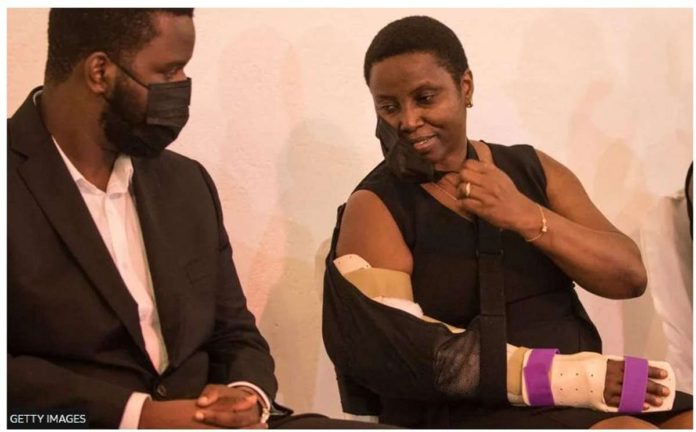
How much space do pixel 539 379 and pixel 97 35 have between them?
983mm

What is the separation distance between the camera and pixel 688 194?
2377 mm

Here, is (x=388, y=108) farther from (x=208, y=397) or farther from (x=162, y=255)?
(x=208, y=397)

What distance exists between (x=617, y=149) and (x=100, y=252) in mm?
1326

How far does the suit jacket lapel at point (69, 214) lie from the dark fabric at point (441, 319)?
1.31 feet

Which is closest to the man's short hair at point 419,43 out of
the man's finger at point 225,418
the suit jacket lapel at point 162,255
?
the suit jacket lapel at point 162,255

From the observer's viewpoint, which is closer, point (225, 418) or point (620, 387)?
point (225, 418)

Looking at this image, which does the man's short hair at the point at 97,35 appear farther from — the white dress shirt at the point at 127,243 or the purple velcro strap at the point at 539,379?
the purple velcro strap at the point at 539,379

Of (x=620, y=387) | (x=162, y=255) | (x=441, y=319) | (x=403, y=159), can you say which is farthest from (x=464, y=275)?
(x=162, y=255)

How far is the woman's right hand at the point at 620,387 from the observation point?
191cm

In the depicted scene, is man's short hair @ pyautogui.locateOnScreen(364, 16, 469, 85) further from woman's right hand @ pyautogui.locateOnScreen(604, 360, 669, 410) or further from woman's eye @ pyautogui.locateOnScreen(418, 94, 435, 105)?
woman's right hand @ pyautogui.locateOnScreen(604, 360, 669, 410)

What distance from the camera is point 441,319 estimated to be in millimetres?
2049

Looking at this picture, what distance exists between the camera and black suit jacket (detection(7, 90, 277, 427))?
69.3 inches

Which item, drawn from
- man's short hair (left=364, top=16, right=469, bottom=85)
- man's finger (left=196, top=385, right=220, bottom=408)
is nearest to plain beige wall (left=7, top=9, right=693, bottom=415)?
man's short hair (left=364, top=16, right=469, bottom=85)

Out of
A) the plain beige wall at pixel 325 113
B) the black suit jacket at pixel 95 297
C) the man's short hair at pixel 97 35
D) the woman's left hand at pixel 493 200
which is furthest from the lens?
the plain beige wall at pixel 325 113
